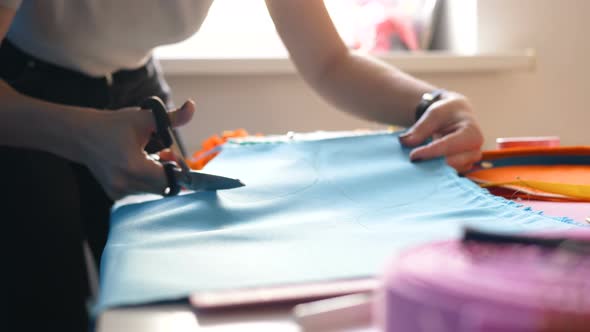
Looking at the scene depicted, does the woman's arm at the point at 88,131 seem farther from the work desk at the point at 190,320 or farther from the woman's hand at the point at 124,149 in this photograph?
the work desk at the point at 190,320

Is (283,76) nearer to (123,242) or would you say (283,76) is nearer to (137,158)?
(137,158)

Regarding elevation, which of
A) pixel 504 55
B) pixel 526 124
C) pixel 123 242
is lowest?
pixel 526 124

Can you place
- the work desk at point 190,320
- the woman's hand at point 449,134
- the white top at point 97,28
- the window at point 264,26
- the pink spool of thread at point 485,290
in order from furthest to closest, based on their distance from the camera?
the window at point 264,26 < the white top at point 97,28 < the woman's hand at point 449,134 < the work desk at point 190,320 < the pink spool of thread at point 485,290

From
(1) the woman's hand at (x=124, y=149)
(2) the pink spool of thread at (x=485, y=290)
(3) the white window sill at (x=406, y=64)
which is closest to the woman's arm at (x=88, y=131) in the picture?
(1) the woman's hand at (x=124, y=149)

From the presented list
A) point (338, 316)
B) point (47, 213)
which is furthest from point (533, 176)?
point (47, 213)

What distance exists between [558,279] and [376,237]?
0.27m

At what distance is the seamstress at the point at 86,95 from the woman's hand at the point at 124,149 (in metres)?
0.05

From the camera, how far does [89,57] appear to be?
0.98m

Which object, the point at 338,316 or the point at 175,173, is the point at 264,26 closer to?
the point at 175,173

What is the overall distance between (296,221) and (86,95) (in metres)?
0.56

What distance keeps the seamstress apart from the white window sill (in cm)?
55

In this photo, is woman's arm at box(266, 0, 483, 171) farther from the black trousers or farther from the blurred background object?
the blurred background object

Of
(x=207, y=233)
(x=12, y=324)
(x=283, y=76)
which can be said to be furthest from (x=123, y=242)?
(x=283, y=76)

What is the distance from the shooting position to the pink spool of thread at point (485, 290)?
23 centimetres
